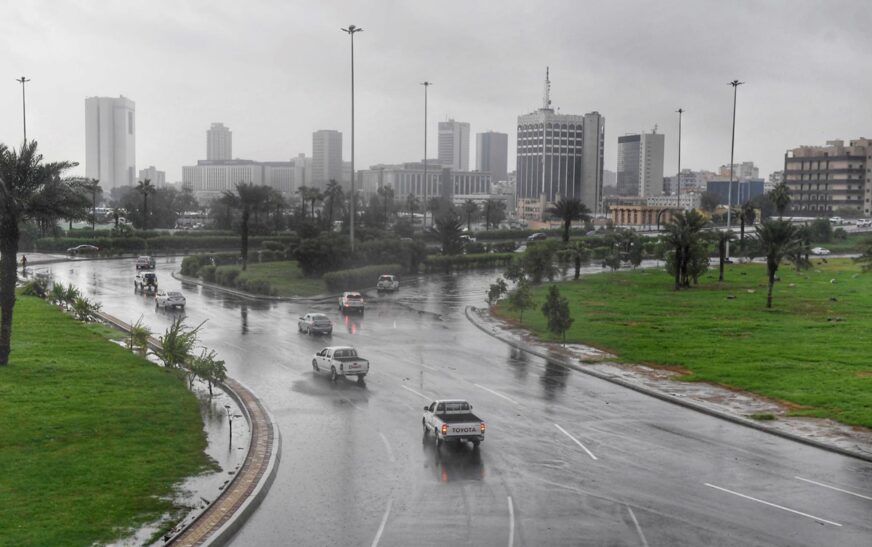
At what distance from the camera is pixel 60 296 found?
2447 inches

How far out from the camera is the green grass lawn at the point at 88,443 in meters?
19.9

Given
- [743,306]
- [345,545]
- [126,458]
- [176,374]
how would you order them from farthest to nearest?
[743,306]
[176,374]
[126,458]
[345,545]

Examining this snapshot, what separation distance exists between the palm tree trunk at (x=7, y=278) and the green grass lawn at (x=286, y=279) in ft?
114

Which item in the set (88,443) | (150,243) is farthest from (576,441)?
(150,243)

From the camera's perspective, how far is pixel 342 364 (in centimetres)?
3778

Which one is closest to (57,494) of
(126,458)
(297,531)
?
(126,458)

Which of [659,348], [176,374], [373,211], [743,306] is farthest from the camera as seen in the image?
[373,211]

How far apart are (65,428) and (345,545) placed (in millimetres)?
12416

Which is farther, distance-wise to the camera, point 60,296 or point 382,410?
point 60,296

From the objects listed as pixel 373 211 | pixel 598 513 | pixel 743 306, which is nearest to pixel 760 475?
pixel 598 513

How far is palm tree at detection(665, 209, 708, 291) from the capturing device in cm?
8075

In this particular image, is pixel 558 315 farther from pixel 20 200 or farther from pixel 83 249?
pixel 83 249

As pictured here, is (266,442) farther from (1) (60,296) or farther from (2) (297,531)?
(1) (60,296)

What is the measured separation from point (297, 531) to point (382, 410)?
492 inches
